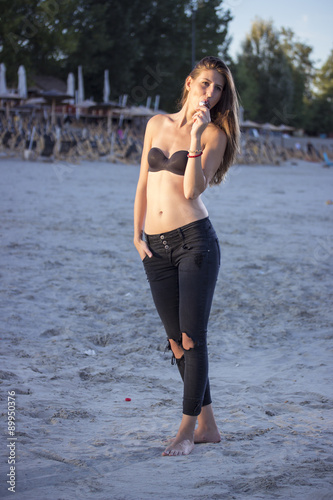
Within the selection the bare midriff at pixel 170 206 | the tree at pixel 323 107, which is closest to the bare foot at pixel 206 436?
the bare midriff at pixel 170 206

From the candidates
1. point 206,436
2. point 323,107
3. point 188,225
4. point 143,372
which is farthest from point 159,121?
point 323,107

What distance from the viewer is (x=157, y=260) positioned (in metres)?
2.61

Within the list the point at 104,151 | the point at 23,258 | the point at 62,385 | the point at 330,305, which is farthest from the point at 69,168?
the point at 62,385

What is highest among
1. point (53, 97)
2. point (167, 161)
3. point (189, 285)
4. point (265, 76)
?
point (265, 76)

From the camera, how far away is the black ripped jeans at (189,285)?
2502 mm

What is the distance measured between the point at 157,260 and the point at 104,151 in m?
21.7

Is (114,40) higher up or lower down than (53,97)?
higher up

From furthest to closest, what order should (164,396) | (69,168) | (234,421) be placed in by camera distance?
(69,168)
(164,396)
(234,421)

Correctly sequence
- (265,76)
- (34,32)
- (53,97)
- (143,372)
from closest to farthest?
(143,372), (53,97), (34,32), (265,76)

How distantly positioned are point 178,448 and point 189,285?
778 millimetres

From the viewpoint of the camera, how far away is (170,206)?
2576mm

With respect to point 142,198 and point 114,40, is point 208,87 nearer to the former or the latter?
point 142,198

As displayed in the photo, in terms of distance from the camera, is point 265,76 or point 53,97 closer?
point 53,97

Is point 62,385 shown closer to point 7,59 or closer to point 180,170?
point 180,170
